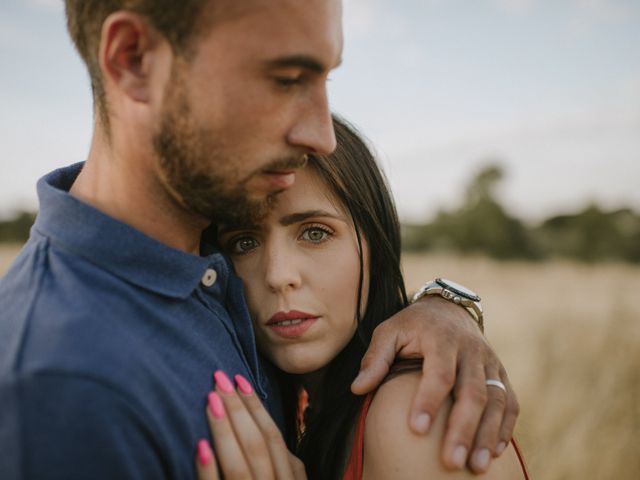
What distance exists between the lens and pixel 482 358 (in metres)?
1.94

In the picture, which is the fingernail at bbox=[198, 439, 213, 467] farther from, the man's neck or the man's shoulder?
the man's neck

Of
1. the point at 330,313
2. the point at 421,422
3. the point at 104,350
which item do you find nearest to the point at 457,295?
the point at 330,313

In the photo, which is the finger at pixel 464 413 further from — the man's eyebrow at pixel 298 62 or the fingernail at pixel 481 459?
the man's eyebrow at pixel 298 62

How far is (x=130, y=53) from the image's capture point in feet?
5.69

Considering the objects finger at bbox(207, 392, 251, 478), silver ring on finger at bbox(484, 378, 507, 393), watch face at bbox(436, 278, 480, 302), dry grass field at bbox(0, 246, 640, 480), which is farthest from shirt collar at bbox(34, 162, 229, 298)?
dry grass field at bbox(0, 246, 640, 480)

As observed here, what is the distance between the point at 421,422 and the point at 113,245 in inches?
40.2

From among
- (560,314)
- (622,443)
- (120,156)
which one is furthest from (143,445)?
(560,314)

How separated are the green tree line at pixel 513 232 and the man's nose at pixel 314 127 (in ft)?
80.3

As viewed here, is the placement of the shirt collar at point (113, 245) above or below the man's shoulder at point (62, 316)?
above

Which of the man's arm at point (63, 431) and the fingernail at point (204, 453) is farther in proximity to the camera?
the fingernail at point (204, 453)

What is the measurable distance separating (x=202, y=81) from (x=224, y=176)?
29 cm

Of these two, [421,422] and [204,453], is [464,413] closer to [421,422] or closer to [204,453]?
[421,422]

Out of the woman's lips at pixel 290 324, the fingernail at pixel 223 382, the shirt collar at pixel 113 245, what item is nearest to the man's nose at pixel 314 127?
the shirt collar at pixel 113 245

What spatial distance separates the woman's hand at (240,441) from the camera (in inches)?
60.1
